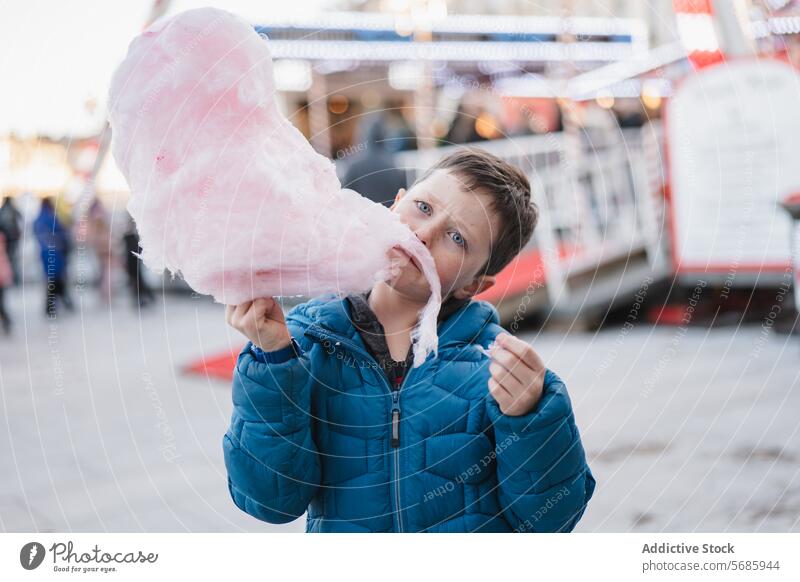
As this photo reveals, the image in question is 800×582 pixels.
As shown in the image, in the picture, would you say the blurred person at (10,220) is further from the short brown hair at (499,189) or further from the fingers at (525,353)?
the fingers at (525,353)

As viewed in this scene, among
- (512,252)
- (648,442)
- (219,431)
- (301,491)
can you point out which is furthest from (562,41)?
(301,491)

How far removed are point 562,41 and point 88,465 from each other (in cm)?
299

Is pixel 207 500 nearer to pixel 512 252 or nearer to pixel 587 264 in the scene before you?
pixel 512 252

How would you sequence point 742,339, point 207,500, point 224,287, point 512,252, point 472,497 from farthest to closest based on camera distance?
point 742,339
point 207,500
point 512,252
point 472,497
point 224,287

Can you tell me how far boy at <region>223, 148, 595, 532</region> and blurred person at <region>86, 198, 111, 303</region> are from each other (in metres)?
3.58

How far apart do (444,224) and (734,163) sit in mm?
3366

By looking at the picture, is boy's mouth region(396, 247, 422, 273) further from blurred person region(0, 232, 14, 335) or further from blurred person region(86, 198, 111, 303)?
blurred person region(0, 232, 14, 335)

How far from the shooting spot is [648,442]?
8.93ft

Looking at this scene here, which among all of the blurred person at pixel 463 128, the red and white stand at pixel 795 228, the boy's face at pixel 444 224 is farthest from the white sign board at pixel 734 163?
the boy's face at pixel 444 224

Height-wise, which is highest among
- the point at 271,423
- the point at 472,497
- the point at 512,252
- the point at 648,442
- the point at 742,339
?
the point at 512,252

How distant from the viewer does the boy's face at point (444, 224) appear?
1084mm

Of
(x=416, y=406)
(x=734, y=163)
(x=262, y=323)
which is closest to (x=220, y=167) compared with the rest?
(x=262, y=323)

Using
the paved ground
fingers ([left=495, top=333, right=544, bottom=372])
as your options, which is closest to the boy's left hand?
fingers ([left=495, top=333, right=544, bottom=372])

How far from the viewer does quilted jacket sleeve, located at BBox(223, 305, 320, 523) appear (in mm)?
1043
